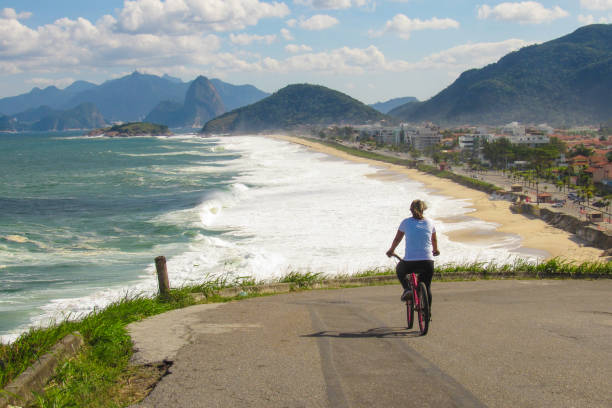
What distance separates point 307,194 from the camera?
33.8 meters

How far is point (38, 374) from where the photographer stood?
3971mm

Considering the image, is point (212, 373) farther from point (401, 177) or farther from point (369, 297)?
point (401, 177)

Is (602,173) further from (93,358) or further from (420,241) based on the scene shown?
(93,358)

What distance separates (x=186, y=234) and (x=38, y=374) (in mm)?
16915

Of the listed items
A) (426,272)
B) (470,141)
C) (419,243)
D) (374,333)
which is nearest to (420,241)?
(419,243)

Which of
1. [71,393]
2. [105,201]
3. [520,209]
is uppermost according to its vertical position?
[71,393]

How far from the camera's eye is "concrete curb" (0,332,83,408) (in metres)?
3.59

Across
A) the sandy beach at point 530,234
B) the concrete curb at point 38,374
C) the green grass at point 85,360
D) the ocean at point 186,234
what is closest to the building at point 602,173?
the sandy beach at point 530,234

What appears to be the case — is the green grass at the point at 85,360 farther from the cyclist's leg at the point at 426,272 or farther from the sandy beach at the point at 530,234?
the sandy beach at the point at 530,234

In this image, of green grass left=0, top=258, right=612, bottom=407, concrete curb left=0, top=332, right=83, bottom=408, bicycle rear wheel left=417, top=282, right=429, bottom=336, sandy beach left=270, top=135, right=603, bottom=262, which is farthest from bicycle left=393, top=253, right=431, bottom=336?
sandy beach left=270, top=135, right=603, bottom=262

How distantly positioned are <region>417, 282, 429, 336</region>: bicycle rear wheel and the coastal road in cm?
13

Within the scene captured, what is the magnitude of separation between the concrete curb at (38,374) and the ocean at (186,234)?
4623mm

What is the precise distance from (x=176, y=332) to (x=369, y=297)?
3.69 m

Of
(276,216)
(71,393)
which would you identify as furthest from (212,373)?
(276,216)
